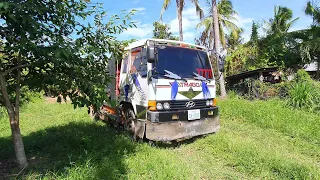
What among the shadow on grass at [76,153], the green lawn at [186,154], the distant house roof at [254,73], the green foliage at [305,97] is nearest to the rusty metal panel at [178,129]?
the green lawn at [186,154]

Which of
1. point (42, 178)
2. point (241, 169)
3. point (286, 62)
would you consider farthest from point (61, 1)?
point (286, 62)

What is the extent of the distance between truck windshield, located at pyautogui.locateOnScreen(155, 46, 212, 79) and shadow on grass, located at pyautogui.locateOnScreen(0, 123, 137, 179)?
5.95 feet

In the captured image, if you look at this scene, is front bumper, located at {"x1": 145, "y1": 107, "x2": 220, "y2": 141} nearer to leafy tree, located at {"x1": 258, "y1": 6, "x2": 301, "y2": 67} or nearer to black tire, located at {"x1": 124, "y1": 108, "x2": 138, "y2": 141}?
black tire, located at {"x1": 124, "y1": 108, "x2": 138, "y2": 141}

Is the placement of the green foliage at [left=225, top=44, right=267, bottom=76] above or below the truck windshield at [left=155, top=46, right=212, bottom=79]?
above

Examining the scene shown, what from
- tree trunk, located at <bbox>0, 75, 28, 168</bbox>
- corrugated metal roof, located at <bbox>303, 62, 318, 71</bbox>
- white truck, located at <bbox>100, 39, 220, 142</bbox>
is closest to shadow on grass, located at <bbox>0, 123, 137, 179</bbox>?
tree trunk, located at <bbox>0, 75, 28, 168</bbox>

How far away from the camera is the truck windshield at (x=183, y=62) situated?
5470mm

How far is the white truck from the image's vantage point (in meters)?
5.24

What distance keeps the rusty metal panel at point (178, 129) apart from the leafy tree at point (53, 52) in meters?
1.62

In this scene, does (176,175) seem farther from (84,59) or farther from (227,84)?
(227,84)

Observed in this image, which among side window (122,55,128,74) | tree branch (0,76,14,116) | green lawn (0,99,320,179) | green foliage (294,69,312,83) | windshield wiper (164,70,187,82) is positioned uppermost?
side window (122,55,128,74)

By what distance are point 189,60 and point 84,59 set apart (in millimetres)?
2726

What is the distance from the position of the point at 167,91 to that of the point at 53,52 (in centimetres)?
258

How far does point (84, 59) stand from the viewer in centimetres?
392

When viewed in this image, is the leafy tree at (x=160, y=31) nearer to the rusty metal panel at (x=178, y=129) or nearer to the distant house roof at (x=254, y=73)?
the distant house roof at (x=254, y=73)
